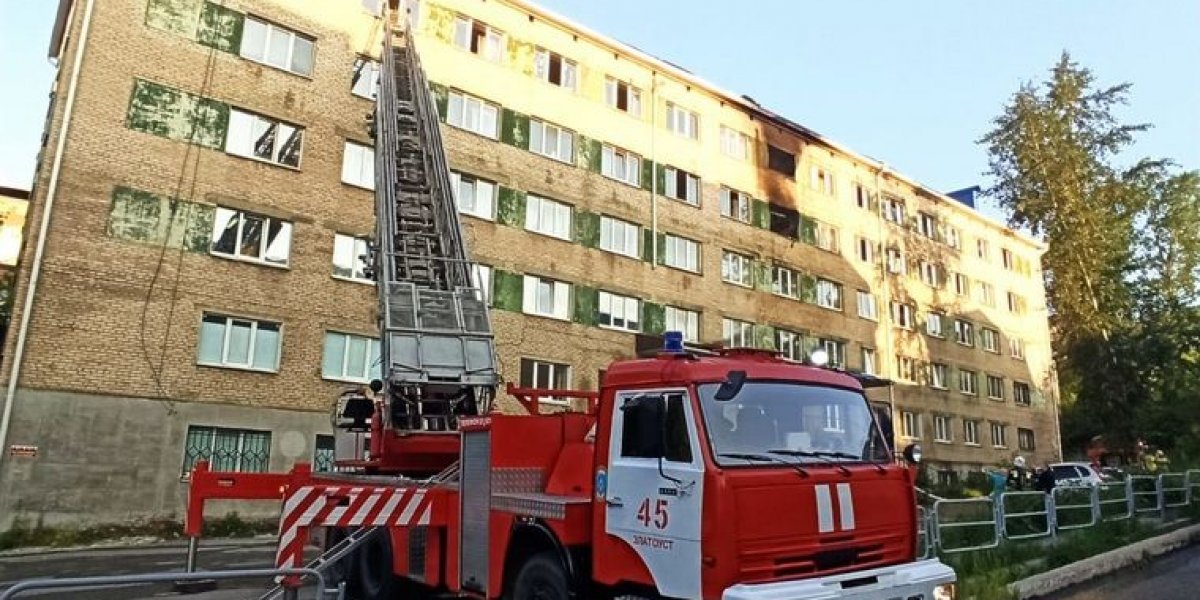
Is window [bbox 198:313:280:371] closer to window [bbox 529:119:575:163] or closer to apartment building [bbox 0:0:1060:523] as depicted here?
apartment building [bbox 0:0:1060:523]

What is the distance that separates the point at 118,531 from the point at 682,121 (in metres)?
22.8

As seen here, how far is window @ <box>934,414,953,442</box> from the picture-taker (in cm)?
3709

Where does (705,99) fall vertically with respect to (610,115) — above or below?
above

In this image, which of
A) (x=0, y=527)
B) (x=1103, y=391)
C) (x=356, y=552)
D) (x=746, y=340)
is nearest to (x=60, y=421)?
(x=0, y=527)

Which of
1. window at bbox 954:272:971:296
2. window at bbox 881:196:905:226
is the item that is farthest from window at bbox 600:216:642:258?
window at bbox 954:272:971:296

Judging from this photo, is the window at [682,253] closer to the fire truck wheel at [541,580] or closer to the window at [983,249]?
the fire truck wheel at [541,580]

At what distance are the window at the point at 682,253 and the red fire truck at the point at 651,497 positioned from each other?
20322 millimetres

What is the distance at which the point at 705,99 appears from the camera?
30.8m

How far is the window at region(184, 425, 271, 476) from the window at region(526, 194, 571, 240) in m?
10.1

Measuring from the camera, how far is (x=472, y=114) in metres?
23.7

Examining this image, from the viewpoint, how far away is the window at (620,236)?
2616 cm

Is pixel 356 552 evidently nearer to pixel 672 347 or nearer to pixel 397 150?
pixel 672 347

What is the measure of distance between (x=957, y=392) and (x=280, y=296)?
111ft

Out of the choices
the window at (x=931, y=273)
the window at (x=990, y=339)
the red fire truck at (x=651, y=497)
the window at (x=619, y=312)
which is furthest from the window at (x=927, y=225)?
the red fire truck at (x=651, y=497)
